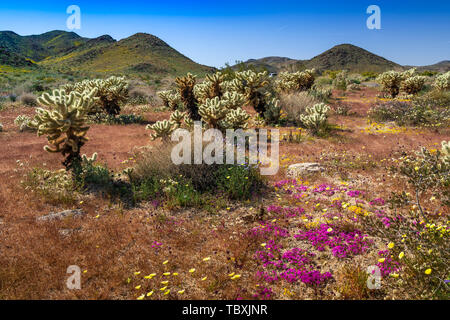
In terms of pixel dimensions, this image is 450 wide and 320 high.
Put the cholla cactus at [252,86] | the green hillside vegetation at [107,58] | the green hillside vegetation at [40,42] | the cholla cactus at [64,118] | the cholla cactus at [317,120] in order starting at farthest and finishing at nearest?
the green hillside vegetation at [40,42] < the green hillside vegetation at [107,58] < the cholla cactus at [252,86] < the cholla cactus at [317,120] < the cholla cactus at [64,118]

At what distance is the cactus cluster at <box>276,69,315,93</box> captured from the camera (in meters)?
16.4

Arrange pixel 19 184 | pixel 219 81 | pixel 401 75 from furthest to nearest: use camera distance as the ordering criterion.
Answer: pixel 401 75 → pixel 219 81 → pixel 19 184

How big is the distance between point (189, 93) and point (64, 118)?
28.2 ft

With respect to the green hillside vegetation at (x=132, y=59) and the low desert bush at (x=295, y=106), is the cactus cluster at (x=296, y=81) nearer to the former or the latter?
the low desert bush at (x=295, y=106)

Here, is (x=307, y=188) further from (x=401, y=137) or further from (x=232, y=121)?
(x=401, y=137)

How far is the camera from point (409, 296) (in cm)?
285

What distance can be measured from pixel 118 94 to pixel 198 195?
1012 centimetres

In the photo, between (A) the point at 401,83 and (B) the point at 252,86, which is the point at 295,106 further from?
(A) the point at 401,83

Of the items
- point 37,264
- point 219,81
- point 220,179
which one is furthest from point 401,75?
point 37,264

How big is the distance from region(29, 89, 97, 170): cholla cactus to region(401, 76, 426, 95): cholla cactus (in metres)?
19.8

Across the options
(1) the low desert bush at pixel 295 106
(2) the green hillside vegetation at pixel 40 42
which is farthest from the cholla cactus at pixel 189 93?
(2) the green hillside vegetation at pixel 40 42

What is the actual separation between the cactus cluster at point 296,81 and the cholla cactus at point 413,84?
6.45 m

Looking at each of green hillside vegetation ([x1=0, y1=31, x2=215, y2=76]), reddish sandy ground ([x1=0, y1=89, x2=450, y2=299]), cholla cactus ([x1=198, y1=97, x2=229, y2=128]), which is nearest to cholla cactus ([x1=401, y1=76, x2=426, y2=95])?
reddish sandy ground ([x1=0, y1=89, x2=450, y2=299])

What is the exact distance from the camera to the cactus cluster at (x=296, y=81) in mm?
16391
